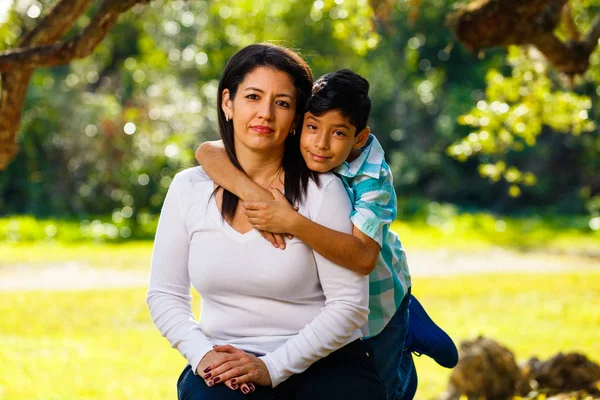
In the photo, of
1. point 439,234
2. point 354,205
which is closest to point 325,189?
point 354,205

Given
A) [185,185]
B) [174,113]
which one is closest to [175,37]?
[174,113]

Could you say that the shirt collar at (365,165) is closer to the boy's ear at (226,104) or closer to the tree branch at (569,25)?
the boy's ear at (226,104)

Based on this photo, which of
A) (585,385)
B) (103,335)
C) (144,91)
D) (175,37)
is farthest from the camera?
(175,37)

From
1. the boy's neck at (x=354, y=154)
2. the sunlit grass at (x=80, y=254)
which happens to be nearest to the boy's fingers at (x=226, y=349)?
the boy's neck at (x=354, y=154)

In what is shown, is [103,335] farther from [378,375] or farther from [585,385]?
[378,375]

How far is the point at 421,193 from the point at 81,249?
8.26 metres

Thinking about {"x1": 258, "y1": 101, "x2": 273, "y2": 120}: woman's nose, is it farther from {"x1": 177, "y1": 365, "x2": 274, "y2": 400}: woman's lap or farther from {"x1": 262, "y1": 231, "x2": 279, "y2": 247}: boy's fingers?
Answer: {"x1": 177, "y1": 365, "x2": 274, "y2": 400}: woman's lap

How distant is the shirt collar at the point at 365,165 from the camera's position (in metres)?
2.43

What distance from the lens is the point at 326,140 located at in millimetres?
2375

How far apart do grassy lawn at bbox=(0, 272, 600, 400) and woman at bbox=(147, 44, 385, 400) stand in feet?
10.5

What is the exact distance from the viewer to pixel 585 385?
457 centimetres

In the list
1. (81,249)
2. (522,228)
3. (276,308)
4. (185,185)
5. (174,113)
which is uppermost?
(174,113)

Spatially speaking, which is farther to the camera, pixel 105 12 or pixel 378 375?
pixel 105 12

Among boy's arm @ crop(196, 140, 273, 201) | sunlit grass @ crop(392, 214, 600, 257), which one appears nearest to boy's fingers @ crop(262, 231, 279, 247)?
boy's arm @ crop(196, 140, 273, 201)
